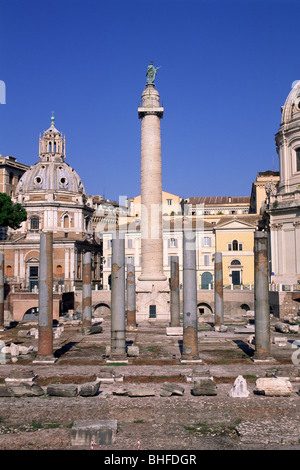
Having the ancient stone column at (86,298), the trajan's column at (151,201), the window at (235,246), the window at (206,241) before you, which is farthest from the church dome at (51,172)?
the ancient stone column at (86,298)

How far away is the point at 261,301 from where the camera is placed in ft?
68.0

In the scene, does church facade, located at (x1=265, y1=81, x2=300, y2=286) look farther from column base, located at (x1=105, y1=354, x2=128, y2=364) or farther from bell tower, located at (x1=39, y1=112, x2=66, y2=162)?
bell tower, located at (x1=39, y1=112, x2=66, y2=162)

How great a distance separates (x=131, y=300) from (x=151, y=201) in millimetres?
7892

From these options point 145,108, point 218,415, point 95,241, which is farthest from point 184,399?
point 95,241

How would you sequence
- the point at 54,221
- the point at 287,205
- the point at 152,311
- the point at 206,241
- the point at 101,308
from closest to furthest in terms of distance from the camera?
the point at 152,311 → the point at 287,205 → the point at 101,308 → the point at 206,241 → the point at 54,221

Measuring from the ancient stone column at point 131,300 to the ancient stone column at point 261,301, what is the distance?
1270 centimetres

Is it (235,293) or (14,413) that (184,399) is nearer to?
(14,413)

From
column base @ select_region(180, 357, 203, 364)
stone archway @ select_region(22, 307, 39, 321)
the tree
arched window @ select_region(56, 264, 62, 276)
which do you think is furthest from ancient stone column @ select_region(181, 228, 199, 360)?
arched window @ select_region(56, 264, 62, 276)

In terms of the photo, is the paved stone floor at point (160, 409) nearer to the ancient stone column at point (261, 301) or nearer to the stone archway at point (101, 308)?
the ancient stone column at point (261, 301)

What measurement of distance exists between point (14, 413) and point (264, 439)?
6.07m

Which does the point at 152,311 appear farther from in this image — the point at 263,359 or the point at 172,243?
the point at 172,243

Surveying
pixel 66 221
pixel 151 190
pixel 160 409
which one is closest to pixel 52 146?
pixel 66 221

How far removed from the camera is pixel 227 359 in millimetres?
20812

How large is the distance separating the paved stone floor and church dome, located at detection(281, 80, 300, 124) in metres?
30.1
